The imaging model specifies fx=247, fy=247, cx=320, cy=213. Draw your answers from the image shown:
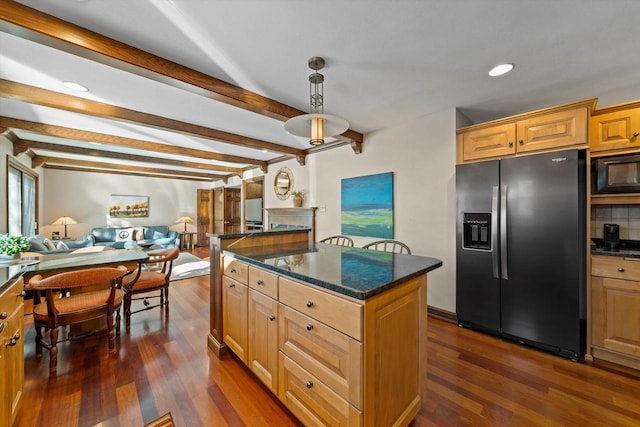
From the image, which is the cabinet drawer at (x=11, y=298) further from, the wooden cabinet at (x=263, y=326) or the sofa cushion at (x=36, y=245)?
the sofa cushion at (x=36, y=245)

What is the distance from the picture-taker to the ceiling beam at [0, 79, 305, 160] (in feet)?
8.01

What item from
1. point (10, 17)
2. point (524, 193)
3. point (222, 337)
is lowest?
point (222, 337)

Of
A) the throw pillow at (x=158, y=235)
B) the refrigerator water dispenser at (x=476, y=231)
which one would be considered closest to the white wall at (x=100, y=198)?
the throw pillow at (x=158, y=235)

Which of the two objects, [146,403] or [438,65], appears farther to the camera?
[438,65]

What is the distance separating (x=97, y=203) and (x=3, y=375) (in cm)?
791

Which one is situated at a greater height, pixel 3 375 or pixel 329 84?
pixel 329 84

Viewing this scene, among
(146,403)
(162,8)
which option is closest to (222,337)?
(146,403)

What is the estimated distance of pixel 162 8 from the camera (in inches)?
58.0

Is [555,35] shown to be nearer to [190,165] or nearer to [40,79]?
[40,79]

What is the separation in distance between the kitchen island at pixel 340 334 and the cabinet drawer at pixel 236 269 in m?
0.04

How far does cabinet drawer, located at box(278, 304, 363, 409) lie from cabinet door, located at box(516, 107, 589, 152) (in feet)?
8.26

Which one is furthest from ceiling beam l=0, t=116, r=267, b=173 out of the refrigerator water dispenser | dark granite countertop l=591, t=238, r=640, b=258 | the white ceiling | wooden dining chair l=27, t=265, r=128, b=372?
dark granite countertop l=591, t=238, r=640, b=258

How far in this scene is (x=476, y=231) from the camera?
2.59m

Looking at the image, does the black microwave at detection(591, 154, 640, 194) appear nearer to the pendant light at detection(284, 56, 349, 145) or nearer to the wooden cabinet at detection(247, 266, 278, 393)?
the pendant light at detection(284, 56, 349, 145)
